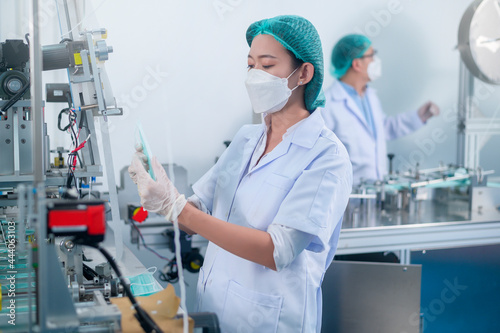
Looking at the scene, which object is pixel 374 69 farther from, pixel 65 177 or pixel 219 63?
pixel 65 177

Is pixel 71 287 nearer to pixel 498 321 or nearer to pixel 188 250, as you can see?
pixel 188 250

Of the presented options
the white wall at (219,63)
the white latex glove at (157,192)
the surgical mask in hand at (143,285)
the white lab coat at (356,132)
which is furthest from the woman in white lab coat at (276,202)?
the white lab coat at (356,132)

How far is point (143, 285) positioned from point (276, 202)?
0.43 meters

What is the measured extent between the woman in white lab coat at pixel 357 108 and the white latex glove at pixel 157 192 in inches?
76.4

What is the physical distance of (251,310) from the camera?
129cm

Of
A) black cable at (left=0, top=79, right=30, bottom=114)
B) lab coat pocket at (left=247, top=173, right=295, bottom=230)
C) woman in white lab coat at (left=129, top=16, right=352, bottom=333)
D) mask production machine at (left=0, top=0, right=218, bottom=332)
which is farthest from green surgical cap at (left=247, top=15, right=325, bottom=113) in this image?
black cable at (left=0, top=79, right=30, bottom=114)

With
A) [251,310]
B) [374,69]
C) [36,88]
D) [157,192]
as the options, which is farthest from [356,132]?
[36,88]

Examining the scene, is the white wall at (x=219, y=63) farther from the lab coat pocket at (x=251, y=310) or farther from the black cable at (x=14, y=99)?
the lab coat pocket at (x=251, y=310)

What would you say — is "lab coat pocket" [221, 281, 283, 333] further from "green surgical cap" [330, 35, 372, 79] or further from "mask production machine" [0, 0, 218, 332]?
"green surgical cap" [330, 35, 372, 79]

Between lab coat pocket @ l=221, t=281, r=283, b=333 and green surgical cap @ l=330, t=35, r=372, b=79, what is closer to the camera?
lab coat pocket @ l=221, t=281, r=283, b=333

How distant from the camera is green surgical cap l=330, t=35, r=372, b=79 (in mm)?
2922

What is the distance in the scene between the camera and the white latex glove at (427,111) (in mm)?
3168

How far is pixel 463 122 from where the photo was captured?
10.5 ft

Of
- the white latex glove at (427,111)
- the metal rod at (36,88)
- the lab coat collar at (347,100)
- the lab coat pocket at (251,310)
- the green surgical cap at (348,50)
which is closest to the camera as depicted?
the metal rod at (36,88)
